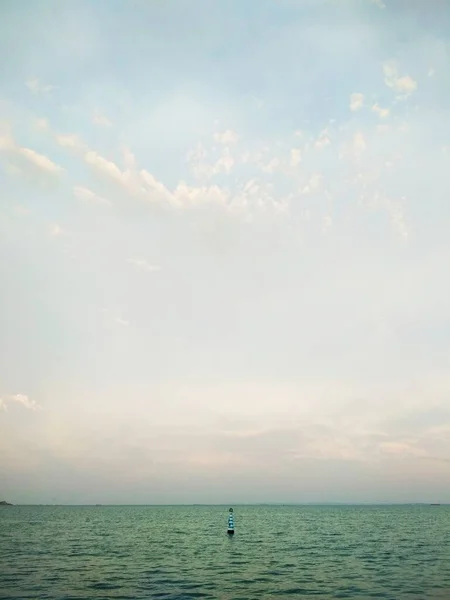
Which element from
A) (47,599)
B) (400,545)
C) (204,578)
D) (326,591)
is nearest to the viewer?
(47,599)

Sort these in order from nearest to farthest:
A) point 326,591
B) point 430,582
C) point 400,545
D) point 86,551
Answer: point 326,591
point 430,582
point 86,551
point 400,545

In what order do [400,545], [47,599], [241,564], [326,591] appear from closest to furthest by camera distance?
[47,599] < [326,591] < [241,564] < [400,545]

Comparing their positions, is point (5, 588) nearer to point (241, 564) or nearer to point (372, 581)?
point (241, 564)

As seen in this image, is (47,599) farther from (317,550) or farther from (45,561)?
(317,550)

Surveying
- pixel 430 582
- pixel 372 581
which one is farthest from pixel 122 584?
pixel 430 582

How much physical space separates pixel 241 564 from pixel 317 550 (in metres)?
16.5

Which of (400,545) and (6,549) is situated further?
(400,545)

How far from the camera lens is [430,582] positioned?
3441 cm

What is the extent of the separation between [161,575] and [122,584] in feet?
15.5

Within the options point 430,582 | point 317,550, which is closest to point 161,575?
point 430,582

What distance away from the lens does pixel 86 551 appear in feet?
179

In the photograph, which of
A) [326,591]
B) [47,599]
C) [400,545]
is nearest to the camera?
[47,599]

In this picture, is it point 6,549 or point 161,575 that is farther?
point 6,549

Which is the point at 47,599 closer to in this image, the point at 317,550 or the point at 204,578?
the point at 204,578
